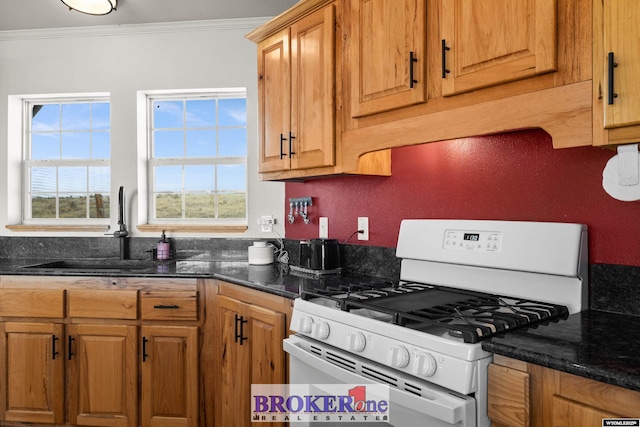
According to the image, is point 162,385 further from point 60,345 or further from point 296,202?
point 296,202

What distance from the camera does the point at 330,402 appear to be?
4.85ft

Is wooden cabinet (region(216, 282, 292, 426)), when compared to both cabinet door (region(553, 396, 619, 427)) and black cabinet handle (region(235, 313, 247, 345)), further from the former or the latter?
cabinet door (region(553, 396, 619, 427))

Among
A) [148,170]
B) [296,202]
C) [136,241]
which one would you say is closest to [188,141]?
[148,170]

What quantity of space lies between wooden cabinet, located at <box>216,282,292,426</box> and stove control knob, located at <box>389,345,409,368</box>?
0.68 meters

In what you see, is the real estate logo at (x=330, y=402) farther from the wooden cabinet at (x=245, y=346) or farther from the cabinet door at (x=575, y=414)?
the cabinet door at (x=575, y=414)

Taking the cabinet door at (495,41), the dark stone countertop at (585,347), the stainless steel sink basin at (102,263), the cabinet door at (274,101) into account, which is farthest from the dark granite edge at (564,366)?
the stainless steel sink basin at (102,263)

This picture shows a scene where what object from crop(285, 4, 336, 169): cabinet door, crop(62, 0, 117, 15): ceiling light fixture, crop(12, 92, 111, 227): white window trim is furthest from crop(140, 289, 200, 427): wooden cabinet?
crop(62, 0, 117, 15): ceiling light fixture

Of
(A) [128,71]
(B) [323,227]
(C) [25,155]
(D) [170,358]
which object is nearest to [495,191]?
(B) [323,227]

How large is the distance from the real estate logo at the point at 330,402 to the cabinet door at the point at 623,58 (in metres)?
0.95

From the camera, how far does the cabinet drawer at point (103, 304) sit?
2426mm

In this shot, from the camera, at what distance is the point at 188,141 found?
3.35m

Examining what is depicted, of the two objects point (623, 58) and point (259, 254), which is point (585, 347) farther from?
point (259, 254)

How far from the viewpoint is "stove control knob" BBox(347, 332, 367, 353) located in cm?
137

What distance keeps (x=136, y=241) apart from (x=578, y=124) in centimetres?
284
